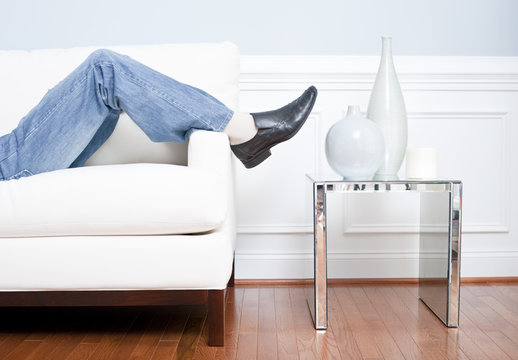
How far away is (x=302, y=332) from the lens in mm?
1282

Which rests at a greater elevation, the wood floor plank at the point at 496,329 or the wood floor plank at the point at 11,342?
the wood floor plank at the point at 11,342

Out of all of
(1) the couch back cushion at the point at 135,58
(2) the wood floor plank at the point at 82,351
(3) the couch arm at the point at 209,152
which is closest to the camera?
(2) the wood floor plank at the point at 82,351

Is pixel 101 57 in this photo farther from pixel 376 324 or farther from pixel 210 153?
pixel 376 324

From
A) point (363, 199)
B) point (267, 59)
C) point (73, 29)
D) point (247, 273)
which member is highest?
point (73, 29)

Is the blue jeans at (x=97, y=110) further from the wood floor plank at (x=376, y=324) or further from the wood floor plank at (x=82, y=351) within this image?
the wood floor plank at (x=376, y=324)

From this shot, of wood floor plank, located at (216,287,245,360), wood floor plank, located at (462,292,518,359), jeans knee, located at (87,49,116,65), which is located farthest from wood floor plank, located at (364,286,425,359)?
jeans knee, located at (87,49,116,65)

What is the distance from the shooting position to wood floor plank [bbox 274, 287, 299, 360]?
3.76 ft

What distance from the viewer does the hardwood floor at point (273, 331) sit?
1.14m

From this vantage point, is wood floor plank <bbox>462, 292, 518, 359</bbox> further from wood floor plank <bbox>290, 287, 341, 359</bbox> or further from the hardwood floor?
wood floor plank <bbox>290, 287, 341, 359</bbox>

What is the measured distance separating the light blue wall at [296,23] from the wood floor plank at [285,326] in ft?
3.27

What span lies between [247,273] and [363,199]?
563mm

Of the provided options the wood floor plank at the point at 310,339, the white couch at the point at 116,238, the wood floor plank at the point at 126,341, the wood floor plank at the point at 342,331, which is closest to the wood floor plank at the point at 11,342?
the white couch at the point at 116,238

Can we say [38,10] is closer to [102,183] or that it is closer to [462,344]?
[102,183]

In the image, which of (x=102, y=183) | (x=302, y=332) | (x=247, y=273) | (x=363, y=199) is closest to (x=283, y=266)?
(x=247, y=273)
